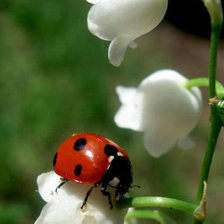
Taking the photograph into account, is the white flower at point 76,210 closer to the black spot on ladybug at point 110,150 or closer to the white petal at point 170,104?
the black spot on ladybug at point 110,150

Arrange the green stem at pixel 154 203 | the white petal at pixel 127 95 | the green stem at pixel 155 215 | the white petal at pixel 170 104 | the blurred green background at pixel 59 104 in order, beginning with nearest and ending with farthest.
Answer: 1. the green stem at pixel 154 203
2. the green stem at pixel 155 215
3. the white petal at pixel 170 104
4. the white petal at pixel 127 95
5. the blurred green background at pixel 59 104

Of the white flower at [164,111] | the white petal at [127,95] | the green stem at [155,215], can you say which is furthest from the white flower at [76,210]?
the white petal at [127,95]

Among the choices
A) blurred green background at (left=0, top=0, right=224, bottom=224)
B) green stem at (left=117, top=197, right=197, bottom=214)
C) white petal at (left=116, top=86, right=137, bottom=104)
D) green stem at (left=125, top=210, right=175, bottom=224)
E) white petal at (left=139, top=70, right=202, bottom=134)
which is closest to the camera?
green stem at (left=117, top=197, right=197, bottom=214)

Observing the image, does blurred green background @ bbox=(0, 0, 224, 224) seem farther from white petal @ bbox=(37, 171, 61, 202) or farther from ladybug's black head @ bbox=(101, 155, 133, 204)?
ladybug's black head @ bbox=(101, 155, 133, 204)

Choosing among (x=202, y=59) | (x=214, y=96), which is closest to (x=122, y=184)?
(x=214, y=96)

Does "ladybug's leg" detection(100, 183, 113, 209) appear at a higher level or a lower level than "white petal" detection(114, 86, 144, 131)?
higher

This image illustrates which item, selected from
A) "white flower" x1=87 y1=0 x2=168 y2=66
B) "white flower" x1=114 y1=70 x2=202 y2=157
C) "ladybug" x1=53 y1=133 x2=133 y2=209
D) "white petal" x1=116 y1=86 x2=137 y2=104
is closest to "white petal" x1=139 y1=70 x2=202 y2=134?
"white flower" x1=114 y1=70 x2=202 y2=157

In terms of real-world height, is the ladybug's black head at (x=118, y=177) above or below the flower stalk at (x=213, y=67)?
below

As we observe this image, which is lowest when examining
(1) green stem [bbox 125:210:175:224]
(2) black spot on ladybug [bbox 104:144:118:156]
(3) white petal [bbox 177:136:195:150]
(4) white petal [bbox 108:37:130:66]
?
(1) green stem [bbox 125:210:175:224]
